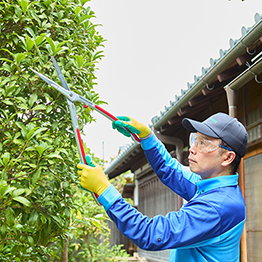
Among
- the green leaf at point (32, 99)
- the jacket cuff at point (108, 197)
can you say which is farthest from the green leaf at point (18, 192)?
the jacket cuff at point (108, 197)

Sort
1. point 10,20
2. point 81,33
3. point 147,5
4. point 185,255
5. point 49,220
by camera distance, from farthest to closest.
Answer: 1. point 147,5
2. point 81,33
3. point 10,20
4. point 49,220
5. point 185,255

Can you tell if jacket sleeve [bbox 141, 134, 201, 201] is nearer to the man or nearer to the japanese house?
the man

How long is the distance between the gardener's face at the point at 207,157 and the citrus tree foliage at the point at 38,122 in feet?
3.32

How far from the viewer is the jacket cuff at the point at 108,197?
1.52 metres

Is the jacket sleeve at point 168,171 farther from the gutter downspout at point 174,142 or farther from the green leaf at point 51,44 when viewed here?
the gutter downspout at point 174,142

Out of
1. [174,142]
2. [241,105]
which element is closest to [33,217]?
[241,105]

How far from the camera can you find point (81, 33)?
3.12 m

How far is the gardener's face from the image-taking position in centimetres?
168

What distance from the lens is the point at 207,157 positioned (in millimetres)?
1694

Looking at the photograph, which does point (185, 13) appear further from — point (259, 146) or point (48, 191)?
point (48, 191)

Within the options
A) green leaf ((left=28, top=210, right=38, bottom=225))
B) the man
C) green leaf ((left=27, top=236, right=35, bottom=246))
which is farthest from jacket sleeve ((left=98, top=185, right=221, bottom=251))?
green leaf ((left=27, top=236, right=35, bottom=246))

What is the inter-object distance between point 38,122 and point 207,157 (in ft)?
5.12

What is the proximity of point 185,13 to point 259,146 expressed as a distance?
20229mm

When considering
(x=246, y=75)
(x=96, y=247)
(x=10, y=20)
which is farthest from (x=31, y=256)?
(x=96, y=247)
